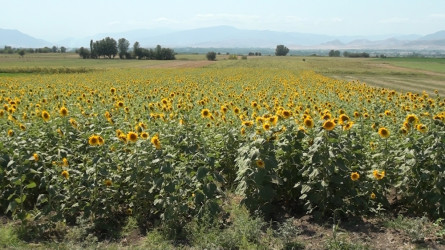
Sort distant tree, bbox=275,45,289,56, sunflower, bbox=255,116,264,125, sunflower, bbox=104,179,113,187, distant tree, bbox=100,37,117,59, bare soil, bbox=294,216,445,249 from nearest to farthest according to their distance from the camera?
bare soil, bbox=294,216,445,249
sunflower, bbox=104,179,113,187
sunflower, bbox=255,116,264,125
distant tree, bbox=100,37,117,59
distant tree, bbox=275,45,289,56

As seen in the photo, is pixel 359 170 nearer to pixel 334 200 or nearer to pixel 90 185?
pixel 334 200

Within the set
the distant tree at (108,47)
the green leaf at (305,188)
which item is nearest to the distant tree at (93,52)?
the distant tree at (108,47)

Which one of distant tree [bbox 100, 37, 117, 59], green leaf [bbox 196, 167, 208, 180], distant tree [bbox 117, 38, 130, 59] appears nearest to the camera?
green leaf [bbox 196, 167, 208, 180]

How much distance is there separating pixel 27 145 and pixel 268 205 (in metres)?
3.61

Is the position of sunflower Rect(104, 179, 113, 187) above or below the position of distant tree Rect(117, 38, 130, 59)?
below

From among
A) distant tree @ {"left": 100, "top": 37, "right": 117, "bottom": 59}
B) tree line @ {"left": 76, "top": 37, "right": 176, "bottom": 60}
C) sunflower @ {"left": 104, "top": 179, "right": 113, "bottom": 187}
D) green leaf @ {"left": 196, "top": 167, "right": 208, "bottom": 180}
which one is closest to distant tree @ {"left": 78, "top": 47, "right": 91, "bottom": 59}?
tree line @ {"left": 76, "top": 37, "right": 176, "bottom": 60}

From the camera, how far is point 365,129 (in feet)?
24.3

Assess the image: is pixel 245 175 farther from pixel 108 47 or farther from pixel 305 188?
pixel 108 47

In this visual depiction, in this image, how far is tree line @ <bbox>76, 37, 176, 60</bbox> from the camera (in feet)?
334

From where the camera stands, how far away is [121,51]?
109 meters

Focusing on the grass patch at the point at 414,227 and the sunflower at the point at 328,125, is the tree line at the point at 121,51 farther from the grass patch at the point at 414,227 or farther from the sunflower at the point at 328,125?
the grass patch at the point at 414,227

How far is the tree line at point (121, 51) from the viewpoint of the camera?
102 m

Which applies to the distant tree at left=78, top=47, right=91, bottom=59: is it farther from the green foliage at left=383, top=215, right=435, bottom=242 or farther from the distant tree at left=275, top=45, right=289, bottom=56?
the green foliage at left=383, top=215, right=435, bottom=242

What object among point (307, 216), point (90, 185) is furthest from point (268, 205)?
point (90, 185)
